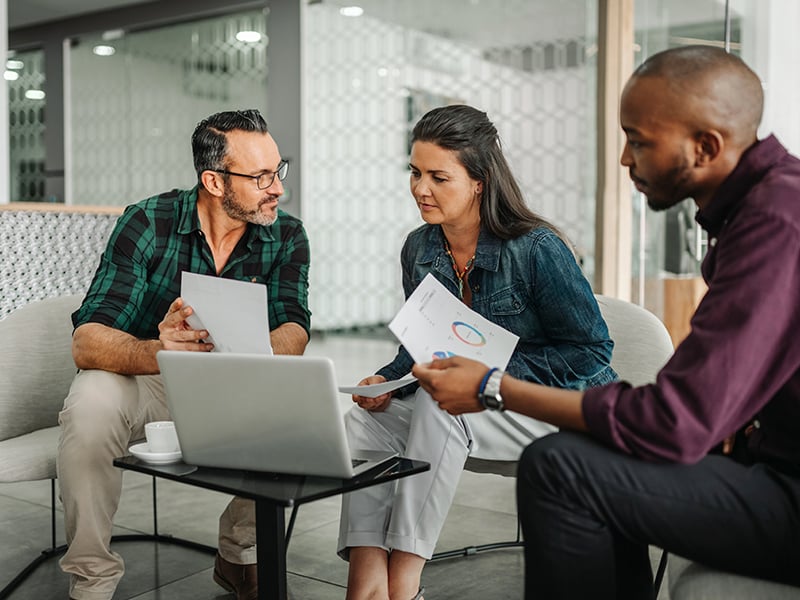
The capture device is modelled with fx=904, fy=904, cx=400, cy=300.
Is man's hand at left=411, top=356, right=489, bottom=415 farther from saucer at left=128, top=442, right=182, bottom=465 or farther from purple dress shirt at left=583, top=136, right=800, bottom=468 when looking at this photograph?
saucer at left=128, top=442, right=182, bottom=465

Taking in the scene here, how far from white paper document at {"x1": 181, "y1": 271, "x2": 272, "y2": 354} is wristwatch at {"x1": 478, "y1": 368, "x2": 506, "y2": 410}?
16.8 inches

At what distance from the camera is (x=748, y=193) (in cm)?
119

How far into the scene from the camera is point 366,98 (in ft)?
20.6

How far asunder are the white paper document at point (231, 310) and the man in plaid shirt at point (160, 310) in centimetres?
17

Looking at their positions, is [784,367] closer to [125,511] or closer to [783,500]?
[783,500]

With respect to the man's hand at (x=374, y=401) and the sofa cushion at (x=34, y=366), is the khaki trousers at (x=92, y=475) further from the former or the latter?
the man's hand at (x=374, y=401)

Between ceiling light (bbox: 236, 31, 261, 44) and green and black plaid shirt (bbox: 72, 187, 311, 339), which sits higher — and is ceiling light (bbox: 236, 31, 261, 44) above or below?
above

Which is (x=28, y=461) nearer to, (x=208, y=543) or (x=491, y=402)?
(x=208, y=543)

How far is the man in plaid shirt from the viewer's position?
1.85 m

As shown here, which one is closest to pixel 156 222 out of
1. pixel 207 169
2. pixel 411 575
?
pixel 207 169

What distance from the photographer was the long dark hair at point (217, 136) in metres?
2.18

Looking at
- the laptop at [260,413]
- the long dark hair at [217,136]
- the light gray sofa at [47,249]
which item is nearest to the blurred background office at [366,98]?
the light gray sofa at [47,249]

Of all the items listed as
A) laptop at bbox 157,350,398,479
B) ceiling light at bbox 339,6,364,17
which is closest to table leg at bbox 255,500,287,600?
laptop at bbox 157,350,398,479

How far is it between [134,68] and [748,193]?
22.1ft
